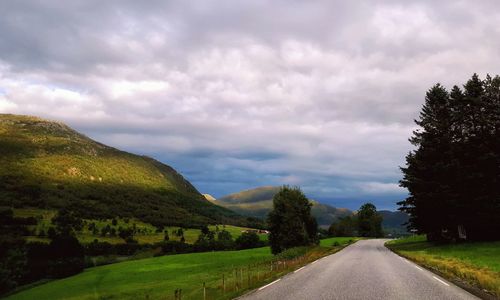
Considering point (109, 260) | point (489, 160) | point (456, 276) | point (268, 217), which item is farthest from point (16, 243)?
point (456, 276)

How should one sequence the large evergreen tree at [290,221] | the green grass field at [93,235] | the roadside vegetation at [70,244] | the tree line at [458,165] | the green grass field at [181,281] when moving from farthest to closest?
the green grass field at [93,235] → the roadside vegetation at [70,244] → the large evergreen tree at [290,221] → the tree line at [458,165] → the green grass field at [181,281]

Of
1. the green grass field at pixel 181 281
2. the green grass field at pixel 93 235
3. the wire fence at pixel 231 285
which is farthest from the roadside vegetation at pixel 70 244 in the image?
the wire fence at pixel 231 285

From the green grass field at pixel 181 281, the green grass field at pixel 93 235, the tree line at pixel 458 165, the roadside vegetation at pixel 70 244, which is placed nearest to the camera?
the green grass field at pixel 181 281

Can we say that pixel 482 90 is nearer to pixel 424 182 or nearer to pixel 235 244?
pixel 424 182

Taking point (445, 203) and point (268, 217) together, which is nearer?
point (445, 203)

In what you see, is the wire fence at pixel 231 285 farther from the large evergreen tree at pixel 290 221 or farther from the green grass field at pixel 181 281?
the large evergreen tree at pixel 290 221

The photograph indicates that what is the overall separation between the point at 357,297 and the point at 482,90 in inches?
1950

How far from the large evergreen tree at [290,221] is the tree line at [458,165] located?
15.0 metres

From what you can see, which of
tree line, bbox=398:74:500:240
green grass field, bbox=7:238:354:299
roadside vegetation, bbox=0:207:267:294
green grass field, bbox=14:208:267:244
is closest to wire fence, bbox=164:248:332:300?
green grass field, bbox=7:238:354:299

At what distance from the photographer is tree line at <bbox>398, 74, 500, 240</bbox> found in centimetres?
5250

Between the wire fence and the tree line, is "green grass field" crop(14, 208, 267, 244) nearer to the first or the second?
the tree line

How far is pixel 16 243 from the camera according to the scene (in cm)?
12394

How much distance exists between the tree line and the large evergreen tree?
15.0 meters

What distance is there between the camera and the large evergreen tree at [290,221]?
66.6m
